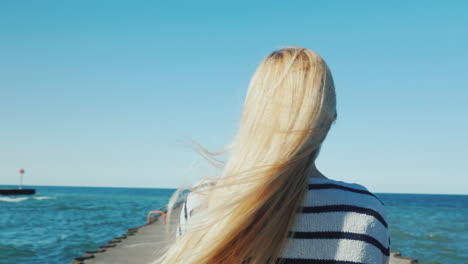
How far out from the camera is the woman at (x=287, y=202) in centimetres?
135

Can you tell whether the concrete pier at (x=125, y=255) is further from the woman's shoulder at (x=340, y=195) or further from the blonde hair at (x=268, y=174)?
the woman's shoulder at (x=340, y=195)

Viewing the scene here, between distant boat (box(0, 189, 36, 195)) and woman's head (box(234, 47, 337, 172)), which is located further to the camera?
distant boat (box(0, 189, 36, 195))

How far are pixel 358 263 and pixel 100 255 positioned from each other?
843 centimetres

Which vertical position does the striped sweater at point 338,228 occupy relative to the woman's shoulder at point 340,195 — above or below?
below

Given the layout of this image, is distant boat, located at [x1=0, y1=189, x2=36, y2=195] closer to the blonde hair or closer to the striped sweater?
the blonde hair

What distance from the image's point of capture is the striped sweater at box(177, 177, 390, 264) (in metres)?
1.33

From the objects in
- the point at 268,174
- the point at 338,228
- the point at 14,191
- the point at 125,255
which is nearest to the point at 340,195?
the point at 338,228

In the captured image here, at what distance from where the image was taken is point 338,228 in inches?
52.7

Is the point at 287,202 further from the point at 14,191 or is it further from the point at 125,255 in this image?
the point at 14,191

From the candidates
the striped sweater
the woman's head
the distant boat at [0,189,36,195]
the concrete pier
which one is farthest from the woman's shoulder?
the distant boat at [0,189,36,195]

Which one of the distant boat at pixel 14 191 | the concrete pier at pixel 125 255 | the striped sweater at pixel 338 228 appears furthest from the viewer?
the distant boat at pixel 14 191

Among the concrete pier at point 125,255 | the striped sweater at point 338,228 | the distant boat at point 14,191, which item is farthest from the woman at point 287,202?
the distant boat at point 14,191

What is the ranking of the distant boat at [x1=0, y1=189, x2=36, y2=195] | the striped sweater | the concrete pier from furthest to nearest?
the distant boat at [x1=0, y1=189, x2=36, y2=195] → the concrete pier → the striped sweater

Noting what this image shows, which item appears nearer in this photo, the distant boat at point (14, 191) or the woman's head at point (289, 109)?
the woman's head at point (289, 109)
